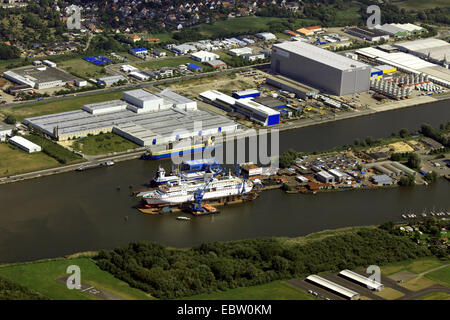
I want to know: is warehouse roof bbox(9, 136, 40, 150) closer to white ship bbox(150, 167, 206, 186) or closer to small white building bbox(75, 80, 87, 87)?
white ship bbox(150, 167, 206, 186)

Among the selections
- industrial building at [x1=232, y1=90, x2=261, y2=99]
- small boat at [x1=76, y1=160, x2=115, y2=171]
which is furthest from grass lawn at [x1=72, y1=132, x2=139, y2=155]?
industrial building at [x1=232, y1=90, x2=261, y2=99]

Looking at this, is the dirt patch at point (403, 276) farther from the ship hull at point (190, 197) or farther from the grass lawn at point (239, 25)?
the grass lawn at point (239, 25)

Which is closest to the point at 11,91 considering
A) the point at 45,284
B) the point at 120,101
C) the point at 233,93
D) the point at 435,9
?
the point at 120,101

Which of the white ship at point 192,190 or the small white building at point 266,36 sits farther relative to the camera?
the small white building at point 266,36

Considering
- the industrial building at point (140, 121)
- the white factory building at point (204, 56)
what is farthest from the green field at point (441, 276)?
the white factory building at point (204, 56)

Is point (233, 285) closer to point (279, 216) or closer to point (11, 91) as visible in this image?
point (279, 216)
